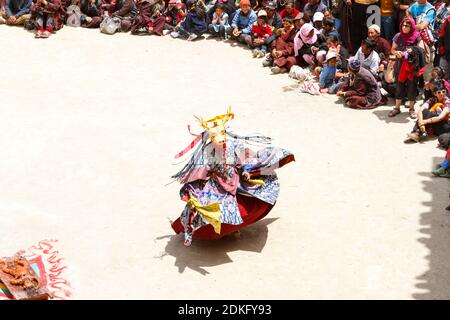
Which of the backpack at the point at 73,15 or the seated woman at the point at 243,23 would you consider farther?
the backpack at the point at 73,15

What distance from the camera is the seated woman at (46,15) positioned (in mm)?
14258

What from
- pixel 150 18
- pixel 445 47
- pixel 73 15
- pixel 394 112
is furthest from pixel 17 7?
pixel 445 47

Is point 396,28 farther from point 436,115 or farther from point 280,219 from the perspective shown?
point 280,219

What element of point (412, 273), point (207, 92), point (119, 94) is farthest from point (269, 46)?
point (412, 273)

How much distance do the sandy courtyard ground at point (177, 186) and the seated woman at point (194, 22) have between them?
845 mm

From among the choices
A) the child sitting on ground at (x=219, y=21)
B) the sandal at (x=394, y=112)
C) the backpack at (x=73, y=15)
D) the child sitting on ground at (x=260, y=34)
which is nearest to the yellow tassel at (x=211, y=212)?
the sandal at (x=394, y=112)

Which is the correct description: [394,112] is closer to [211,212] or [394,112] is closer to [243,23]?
[243,23]

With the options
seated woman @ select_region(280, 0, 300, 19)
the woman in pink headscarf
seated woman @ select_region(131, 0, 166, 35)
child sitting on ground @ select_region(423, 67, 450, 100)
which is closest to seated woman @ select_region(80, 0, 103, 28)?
seated woman @ select_region(131, 0, 166, 35)

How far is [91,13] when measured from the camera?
1475 centimetres

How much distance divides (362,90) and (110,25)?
5228mm

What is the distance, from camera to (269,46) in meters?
13.2

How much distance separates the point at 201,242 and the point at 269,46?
577 centimetres

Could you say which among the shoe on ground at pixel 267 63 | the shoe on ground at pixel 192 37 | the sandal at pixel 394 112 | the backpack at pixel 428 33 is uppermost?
the backpack at pixel 428 33

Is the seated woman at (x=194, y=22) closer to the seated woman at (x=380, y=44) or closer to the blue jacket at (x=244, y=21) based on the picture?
the blue jacket at (x=244, y=21)
